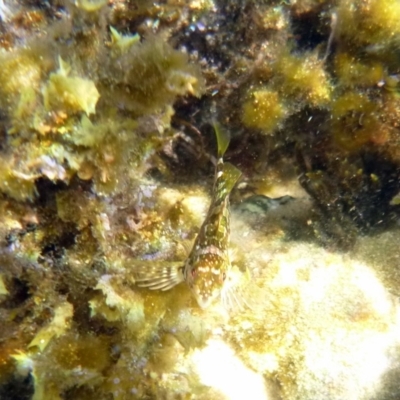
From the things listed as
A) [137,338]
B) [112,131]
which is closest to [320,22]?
[112,131]

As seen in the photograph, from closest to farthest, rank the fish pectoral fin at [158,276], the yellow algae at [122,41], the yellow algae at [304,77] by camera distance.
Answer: the yellow algae at [122,41], the fish pectoral fin at [158,276], the yellow algae at [304,77]

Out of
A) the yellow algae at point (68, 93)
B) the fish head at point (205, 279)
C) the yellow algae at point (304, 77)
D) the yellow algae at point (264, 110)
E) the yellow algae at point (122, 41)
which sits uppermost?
the yellow algae at point (304, 77)

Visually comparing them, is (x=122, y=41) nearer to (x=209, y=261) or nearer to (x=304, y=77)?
(x=304, y=77)

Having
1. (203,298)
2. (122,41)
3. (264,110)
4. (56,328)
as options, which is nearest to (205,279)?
(203,298)

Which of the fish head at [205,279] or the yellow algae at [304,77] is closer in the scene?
the fish head at [205,279]

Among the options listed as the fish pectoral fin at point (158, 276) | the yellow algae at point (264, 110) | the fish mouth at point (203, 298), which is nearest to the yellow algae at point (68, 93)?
the fish pectoral fin at point (158, 276)

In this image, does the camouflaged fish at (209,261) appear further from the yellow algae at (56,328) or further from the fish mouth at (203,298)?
the yellow algae at (56,328)

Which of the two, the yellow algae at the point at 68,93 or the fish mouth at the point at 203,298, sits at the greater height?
the yellow algae at the point at 68,93

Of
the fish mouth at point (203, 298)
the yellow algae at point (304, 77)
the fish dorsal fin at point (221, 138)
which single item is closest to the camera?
the fish mouth at point (203, 298)

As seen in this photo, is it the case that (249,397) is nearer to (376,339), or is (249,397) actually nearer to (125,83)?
(376,339)
